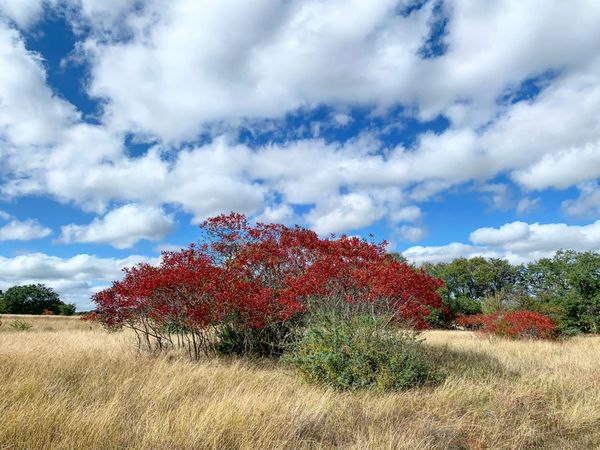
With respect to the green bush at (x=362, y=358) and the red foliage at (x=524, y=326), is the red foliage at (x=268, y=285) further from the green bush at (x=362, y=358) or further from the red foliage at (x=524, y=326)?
the red foliage at (x=524, y=326)

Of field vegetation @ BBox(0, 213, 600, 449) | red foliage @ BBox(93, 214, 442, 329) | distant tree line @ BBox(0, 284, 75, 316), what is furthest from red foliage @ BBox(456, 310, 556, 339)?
distant tree line @ BBox(0, 284, 75, 316)

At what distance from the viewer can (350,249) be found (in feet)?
35.6

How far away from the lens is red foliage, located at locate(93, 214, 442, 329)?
9898 mm

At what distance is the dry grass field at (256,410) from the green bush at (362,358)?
339 mm

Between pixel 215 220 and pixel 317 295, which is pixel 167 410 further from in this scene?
pixel 215 220

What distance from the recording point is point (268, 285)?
1155cm

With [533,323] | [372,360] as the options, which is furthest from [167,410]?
[533,323]

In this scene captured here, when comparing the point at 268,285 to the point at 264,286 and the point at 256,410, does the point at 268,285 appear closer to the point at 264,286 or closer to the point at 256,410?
the point at 264,286

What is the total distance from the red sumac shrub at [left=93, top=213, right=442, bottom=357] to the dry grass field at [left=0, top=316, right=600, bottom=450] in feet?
5.71

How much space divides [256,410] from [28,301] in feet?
220

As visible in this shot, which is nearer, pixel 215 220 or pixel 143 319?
pixel 143 319

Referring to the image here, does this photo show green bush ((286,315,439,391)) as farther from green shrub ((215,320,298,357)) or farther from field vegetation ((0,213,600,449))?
green shrub ((215,320,298,357))

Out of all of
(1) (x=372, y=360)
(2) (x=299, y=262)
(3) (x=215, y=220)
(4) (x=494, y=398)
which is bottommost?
(4) (x=494, y=398)

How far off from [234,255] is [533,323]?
13916mm
